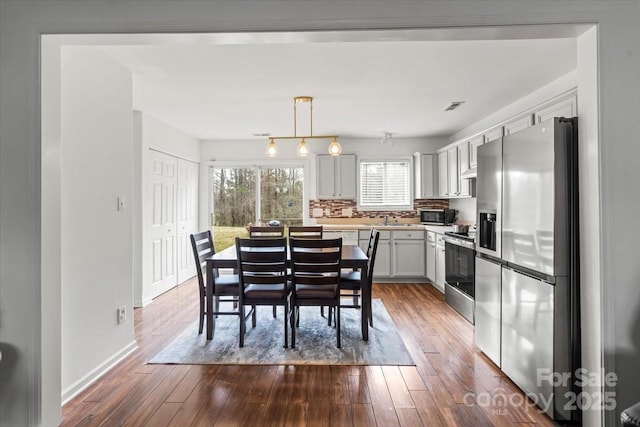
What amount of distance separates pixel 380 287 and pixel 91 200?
3.94 m

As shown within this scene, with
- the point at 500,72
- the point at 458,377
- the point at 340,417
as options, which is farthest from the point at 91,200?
the point at 500,72

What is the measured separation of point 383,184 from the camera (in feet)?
20.0

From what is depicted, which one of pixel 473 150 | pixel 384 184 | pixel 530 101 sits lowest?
pixel 384 184

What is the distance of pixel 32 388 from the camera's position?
1.77m

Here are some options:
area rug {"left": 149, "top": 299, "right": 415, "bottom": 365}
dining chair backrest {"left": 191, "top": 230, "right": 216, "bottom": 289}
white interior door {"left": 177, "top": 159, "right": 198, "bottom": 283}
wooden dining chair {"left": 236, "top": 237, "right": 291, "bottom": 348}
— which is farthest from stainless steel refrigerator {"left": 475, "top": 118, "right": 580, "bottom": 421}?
white interior door {"left": 177, "top": 159, "right": 198, "bottom": 283}

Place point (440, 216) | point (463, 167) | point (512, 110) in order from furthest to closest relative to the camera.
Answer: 1. point (440, 216)
2. point (463, 167)
3. point (512, 110)

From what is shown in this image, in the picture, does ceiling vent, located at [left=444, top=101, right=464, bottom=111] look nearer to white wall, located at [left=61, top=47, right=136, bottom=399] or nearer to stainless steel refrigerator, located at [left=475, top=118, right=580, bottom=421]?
stainless steel refrigerator, located at [left=475, top=118, right=580, bottom=421]

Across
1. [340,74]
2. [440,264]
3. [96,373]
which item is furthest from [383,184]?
[96,373]

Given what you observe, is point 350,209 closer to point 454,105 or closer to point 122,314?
point 454,105

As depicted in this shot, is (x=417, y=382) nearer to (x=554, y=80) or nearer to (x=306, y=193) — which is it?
(x=554, y=80)

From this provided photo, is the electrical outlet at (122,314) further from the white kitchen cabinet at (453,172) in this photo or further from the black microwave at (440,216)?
the black microwave at (440,216)

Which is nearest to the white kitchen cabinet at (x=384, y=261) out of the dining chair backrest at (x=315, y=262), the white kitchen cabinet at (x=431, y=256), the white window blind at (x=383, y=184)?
the white kitchen cabinet at (x=431, y=256)

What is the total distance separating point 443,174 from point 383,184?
3.46 feet

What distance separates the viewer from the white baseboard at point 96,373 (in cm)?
223
